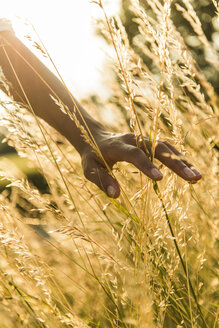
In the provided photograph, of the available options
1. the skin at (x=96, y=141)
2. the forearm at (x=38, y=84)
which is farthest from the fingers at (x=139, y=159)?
the forearm at (x=38, y=84)

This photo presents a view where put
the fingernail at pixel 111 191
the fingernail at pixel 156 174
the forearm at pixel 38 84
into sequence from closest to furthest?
the fingernail at pixel 156 174 < the fingernail at pixel 111 191 < the forearm at pixel 38 84

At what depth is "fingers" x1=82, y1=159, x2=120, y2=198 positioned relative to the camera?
2.76 ft

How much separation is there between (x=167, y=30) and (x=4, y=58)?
2.84 feet

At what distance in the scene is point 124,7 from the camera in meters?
8.05

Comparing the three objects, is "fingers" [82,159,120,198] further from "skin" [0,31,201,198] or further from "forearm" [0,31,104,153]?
"forearm" [0,31,104,153]

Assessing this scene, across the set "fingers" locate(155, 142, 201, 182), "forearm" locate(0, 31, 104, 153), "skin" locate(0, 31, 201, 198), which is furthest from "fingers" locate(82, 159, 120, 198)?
"forearm" locate(0, 31, 104, 153)

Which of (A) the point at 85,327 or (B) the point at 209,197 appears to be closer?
(A) the point at 85,327

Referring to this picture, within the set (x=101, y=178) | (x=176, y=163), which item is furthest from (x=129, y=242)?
(x=176, y=163)

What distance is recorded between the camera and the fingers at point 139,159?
0.73 meters

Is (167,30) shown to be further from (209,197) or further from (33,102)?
(33,102)

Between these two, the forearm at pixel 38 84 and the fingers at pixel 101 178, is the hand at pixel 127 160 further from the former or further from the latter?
the forearm at pixel 38 84

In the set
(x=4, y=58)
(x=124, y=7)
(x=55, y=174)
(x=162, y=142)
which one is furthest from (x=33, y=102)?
(x=124, y=7)

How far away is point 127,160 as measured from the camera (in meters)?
0.84

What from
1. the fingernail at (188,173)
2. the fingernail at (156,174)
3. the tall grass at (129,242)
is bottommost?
the tall grass at (129,242)
